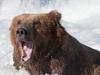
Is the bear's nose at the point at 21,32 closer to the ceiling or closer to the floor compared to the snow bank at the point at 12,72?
closer to the ceiling

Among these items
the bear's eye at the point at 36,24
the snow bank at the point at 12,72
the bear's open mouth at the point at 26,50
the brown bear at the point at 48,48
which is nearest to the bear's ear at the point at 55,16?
the brown bear at the point at 48,48

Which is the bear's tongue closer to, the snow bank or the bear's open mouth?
the bear's open mouth

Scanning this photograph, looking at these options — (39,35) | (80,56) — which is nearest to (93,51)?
(80,56)

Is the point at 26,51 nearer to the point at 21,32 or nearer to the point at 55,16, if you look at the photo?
the point at 21,32

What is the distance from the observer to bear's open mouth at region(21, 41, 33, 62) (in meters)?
11.0

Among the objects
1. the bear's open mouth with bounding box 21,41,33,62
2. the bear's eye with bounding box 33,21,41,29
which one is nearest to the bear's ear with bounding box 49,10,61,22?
the bear's eye with bounding box 33,21,41,29

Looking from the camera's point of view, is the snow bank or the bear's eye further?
the snow bank

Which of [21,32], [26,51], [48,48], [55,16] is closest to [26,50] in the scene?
[26,51]

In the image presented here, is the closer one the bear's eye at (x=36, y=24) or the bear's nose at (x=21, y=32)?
the bear's nose at (x=21, y=32)

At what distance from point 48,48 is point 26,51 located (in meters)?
0.46

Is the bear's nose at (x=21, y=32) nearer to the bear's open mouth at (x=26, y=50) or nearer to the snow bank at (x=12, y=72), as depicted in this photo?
the bear's open mouth at (x=26, y=50)

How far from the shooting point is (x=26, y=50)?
11.0m

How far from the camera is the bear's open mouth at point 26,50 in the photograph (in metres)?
11.0

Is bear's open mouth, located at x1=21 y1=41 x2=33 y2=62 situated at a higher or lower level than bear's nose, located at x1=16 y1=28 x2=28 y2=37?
lower
